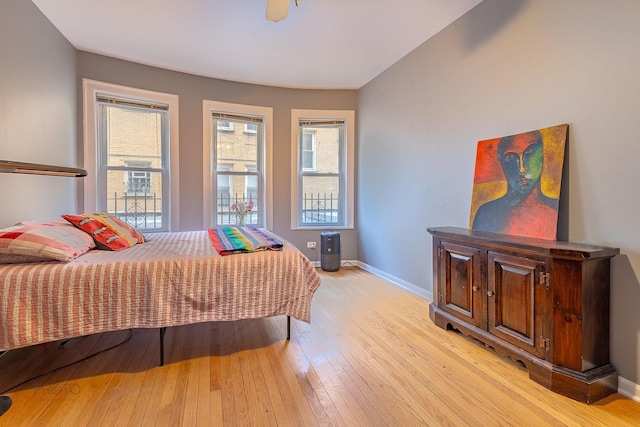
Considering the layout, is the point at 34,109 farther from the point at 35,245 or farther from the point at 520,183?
the point at 520,183

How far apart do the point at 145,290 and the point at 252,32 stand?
254 cm

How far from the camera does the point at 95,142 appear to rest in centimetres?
346

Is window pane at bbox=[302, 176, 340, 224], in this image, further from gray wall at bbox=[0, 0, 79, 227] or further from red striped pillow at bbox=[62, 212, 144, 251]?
gray wall at bbox=[0, 0, 79, 227]

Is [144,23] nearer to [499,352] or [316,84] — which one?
[316,84]

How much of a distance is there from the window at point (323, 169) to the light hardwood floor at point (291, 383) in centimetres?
235

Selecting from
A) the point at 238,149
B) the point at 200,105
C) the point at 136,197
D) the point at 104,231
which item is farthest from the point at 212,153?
the point at 104,231

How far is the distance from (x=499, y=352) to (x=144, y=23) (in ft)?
13.0

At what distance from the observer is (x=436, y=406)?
1592mm

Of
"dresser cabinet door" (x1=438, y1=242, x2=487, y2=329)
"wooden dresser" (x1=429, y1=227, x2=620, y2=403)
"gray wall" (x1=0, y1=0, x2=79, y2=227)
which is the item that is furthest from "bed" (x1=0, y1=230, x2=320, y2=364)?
"wooden dresser" (x1=429, y1=227, x2=620, y2=403)

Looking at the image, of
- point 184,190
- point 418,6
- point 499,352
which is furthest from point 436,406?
point 184,190

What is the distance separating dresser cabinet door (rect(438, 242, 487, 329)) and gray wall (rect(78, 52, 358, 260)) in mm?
2314


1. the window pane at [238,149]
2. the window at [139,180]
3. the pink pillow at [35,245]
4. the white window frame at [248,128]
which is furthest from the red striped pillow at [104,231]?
the white window frame at [248,128]

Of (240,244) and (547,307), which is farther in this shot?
(240,244)

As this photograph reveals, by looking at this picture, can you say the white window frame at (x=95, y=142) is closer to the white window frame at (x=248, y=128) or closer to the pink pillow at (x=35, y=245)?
the white window frame at (x=248, y=128)
